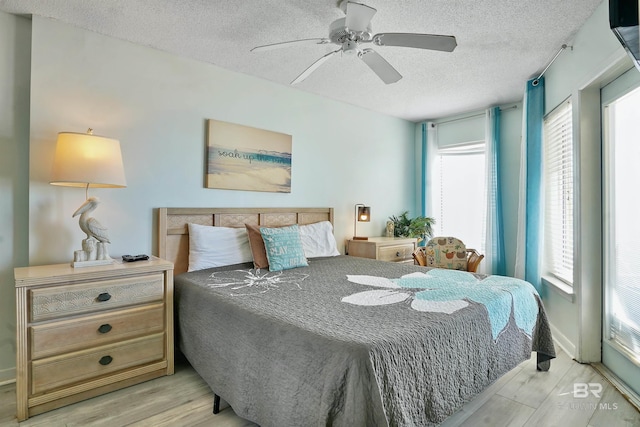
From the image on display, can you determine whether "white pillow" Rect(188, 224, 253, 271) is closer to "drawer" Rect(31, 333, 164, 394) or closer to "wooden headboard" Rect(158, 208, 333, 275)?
"wooden headboard" Rect(158, 208, 333, 275)

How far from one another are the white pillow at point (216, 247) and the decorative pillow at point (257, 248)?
0.11 metres

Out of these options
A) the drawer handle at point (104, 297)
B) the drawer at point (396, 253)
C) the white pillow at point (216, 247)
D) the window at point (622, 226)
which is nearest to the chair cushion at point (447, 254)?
the drawer at point (396, 253)

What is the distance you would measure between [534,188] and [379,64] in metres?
2.12

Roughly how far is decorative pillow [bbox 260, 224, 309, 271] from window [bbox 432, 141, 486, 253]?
8.93 feet

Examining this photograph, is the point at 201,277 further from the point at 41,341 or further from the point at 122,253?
the point at 41,341

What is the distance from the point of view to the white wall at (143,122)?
2326 mm

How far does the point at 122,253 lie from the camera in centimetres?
260

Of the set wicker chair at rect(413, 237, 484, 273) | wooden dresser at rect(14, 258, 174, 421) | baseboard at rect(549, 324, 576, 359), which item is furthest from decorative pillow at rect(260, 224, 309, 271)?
baseboard at rect(549, 324, 576, 359)

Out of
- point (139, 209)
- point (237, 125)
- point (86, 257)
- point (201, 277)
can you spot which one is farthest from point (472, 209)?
point (86, 257)

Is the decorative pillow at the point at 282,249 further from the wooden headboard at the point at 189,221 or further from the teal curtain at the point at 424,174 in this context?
the teal curtain at the point at 424,174

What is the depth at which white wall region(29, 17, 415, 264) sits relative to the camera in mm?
2326

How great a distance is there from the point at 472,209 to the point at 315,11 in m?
3.45

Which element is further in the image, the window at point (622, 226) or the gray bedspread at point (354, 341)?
the window at point (622, 226)

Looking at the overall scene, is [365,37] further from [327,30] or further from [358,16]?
[327,30]
